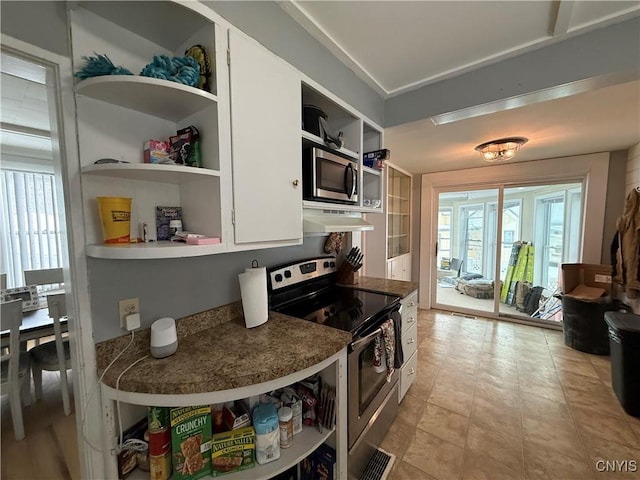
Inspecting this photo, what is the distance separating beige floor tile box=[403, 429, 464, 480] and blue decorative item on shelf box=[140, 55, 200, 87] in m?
2.37

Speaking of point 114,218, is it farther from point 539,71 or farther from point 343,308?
point 539,71

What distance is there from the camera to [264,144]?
1180 millimetres

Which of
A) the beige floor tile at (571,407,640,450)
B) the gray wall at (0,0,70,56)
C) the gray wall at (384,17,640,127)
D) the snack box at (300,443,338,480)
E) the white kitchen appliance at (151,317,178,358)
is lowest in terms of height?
the beige floor tile at (571,407,640,450)

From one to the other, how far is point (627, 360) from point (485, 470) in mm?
1469

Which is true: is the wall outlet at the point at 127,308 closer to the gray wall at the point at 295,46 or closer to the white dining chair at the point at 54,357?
the gray wall at the point at 295,46

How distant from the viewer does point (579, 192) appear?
3322 mm

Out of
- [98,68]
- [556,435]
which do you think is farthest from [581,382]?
[98,68]

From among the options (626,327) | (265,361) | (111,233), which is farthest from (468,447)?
(111,233)

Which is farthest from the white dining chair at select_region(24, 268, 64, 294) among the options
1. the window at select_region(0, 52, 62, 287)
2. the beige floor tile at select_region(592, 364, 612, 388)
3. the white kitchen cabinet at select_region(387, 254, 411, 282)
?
the beige floor tile at select_region(592, 364, 612, 388)

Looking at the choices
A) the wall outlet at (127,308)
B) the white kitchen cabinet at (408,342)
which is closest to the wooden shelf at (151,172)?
the wall outlet at (127,308)

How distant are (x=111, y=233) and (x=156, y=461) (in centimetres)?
86

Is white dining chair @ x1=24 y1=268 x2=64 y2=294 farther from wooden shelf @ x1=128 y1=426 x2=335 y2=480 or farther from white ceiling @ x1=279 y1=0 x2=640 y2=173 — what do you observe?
white ceiling @ x1=279 y1=0 x2=640 y2=173

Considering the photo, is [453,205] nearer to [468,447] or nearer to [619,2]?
[619,2]

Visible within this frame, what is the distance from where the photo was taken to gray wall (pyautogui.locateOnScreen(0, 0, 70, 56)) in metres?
0.77
